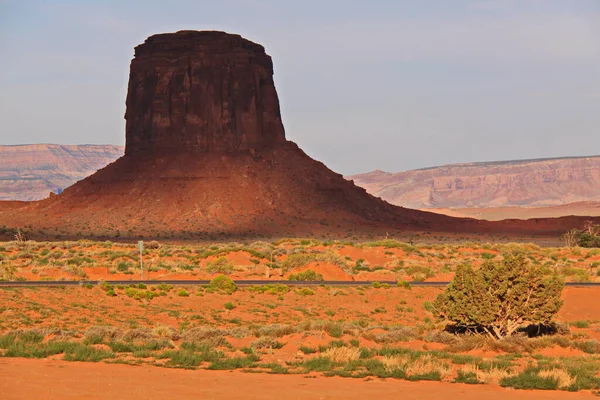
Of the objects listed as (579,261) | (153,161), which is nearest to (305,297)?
(579,261)

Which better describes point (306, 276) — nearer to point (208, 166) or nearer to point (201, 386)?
point (201, 386)

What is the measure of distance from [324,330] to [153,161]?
8519 centimetres

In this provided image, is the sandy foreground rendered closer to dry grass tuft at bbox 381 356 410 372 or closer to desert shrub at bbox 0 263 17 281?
dry grass tuft at bbox 381 356 410 372

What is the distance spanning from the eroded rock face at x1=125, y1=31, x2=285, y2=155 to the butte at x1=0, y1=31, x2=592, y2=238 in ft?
0.41

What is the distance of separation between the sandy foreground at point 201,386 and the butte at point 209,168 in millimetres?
77847

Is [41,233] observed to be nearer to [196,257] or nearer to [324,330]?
[196,257]

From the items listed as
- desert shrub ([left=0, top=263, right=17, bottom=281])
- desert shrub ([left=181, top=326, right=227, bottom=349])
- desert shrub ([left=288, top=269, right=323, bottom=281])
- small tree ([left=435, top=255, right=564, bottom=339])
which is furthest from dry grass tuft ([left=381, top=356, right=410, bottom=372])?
desert shrub ([left=0, top=263, right=17, bottom=281])

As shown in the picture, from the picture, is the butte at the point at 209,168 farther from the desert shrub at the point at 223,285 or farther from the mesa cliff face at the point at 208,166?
the desert shrub at the point at 223,285

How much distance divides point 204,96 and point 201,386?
92.1 m

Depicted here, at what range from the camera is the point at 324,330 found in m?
24.3

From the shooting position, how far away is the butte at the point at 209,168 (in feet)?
325

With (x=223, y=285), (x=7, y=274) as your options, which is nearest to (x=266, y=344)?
(x=223, y=285)

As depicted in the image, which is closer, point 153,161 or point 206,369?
point 206,369

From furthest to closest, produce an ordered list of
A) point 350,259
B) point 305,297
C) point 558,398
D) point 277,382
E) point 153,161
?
point 153,161 → point 350,259 → point 305,297 → point 277,382 → point 558,398
